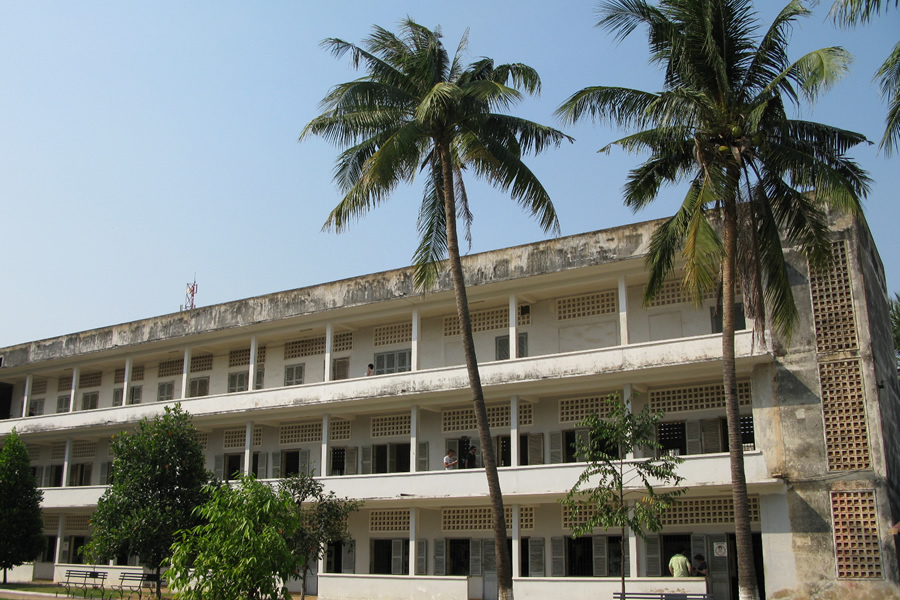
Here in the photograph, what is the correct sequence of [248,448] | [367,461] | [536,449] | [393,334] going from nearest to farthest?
[536,449]
[367,461]
[393,334]
[248,448]

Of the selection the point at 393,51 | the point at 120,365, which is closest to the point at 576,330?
the point at 393,51

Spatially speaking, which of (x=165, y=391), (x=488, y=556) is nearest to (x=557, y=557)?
(x=488, y=556)

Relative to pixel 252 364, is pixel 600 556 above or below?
below

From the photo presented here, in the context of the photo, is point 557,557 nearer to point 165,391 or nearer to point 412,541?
point 412,541

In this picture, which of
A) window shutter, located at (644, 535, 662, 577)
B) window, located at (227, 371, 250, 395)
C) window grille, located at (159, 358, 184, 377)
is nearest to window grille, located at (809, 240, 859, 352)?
window shutter, located at (644, 535, 662, 577)

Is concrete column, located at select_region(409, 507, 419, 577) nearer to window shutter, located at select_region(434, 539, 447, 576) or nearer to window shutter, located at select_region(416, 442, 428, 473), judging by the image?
window shutter, located at select_region(434, 539, 447, 576)

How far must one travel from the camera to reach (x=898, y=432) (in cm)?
2091

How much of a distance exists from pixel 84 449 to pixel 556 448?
1939cm

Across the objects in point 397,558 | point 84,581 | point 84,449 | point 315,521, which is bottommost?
point 84,581

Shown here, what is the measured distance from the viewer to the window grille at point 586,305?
76.4 feet

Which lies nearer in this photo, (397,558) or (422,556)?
(422,556)

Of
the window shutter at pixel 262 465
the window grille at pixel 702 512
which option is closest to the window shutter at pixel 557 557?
the window grille at pixel 702 512

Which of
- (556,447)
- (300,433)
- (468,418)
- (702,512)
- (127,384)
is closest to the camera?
(702,512)

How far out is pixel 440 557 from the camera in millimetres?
24391
